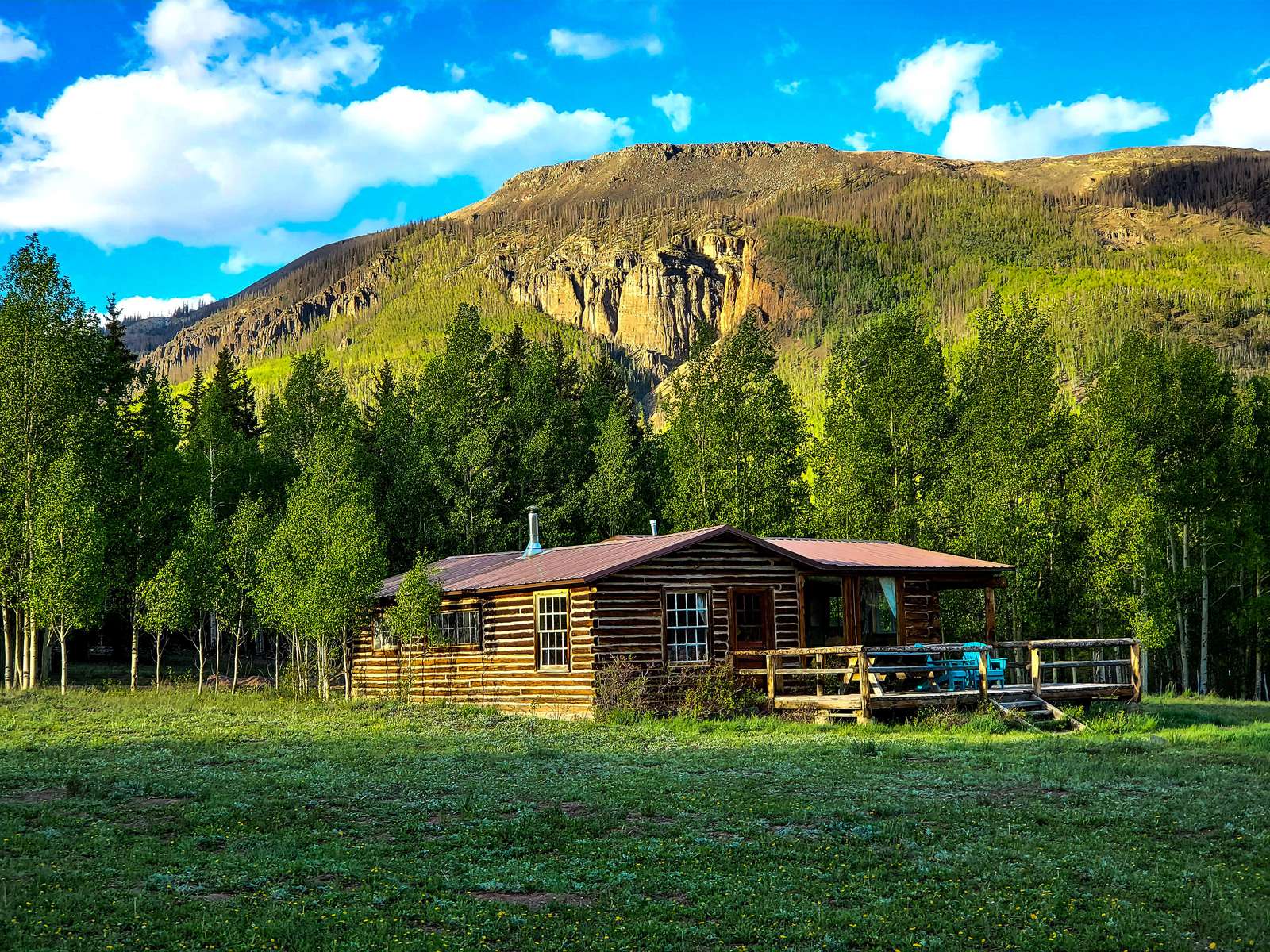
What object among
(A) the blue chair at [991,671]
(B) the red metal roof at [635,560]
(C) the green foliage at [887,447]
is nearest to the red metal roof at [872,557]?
(B) the red metal roof at [635,560]

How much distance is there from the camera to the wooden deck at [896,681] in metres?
22.8

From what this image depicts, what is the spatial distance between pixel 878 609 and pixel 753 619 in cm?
606

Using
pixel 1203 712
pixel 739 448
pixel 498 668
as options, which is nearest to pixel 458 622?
pixel 498 668

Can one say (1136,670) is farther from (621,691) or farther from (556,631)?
(556,631)

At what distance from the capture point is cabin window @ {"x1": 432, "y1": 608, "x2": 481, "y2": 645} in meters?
30.0

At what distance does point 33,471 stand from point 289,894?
109ft

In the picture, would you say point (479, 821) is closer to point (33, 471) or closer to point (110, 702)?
point (110, 702)

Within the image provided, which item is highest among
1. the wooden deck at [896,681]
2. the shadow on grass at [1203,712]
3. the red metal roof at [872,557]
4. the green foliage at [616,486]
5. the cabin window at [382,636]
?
the green foliage at [616,486]

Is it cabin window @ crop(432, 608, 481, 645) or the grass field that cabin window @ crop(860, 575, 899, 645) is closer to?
the grass field

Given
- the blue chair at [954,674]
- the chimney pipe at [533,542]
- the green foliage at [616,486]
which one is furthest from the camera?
the green foliage at [616,486]

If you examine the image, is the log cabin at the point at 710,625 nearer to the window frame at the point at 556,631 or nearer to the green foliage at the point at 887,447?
the window frame at the point at 556,631

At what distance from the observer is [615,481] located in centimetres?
5000

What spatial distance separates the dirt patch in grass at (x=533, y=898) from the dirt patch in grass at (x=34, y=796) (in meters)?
7.66

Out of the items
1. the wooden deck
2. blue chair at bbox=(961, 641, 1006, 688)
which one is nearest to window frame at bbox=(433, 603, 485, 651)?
the wooden deck
